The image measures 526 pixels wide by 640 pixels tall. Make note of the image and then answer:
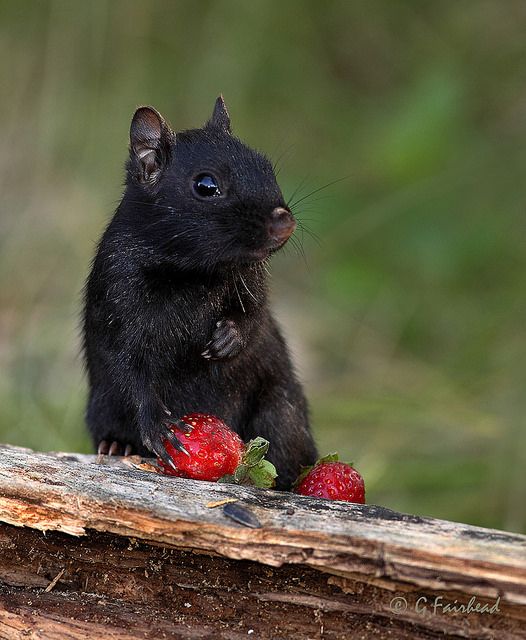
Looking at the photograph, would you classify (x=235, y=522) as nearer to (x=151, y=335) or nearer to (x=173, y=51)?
(x=151, y=335)

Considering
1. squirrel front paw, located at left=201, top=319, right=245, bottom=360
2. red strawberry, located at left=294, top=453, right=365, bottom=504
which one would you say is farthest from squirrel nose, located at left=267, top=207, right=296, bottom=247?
red strawberry, located at left=294, top=453, right=365, bottom=504

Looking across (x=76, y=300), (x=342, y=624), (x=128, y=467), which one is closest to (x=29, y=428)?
(x=76, y=300)

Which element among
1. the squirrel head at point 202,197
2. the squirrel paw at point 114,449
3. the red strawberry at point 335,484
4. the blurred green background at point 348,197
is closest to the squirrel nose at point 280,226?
the squirrel head at point 202,197

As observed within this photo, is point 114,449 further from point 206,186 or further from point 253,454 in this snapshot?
point 206,186

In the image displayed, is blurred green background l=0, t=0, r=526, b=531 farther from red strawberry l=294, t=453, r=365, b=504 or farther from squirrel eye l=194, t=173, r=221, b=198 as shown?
squirrel eye l=194, t=173, r=221, b=198

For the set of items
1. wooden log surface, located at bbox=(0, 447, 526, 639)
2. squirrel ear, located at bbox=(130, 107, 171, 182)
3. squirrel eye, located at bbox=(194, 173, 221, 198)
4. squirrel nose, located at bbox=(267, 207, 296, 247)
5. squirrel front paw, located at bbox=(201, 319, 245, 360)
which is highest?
squirrel ear, located at bbox=(130, 107, 171, 182)

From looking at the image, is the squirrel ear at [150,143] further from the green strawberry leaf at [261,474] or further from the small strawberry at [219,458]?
the green strawberry leaf at [261,474]
